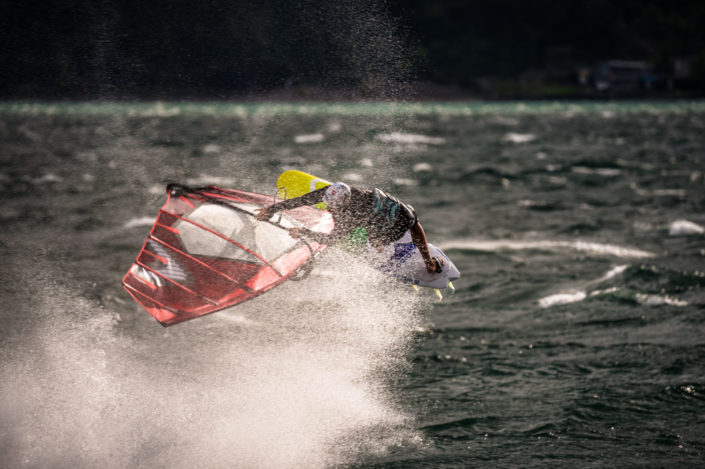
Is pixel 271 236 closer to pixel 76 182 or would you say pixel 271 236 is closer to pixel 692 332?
pixel 692 332

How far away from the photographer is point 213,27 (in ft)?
104

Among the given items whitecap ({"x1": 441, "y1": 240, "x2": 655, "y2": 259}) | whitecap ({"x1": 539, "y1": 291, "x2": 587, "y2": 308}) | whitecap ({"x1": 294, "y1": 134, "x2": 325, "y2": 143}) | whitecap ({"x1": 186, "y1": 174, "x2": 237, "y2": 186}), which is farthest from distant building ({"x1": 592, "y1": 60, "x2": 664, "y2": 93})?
whitecap ({"x1": 539, "y1": 291, "x2": 587, "y2": 308})

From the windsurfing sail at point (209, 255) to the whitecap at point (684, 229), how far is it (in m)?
14.2

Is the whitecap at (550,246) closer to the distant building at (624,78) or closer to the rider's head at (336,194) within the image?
the rider's head at (336,194)

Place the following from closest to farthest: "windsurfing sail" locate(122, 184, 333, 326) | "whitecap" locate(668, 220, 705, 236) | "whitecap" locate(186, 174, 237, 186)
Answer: "windsurfing sail" locate(122, 184, 333, 326), "whitecap" locate(668, 220, 705, 236), "whitecap" locate(186, 174, 237, 186)

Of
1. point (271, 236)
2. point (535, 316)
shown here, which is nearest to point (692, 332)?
point (535, 316)

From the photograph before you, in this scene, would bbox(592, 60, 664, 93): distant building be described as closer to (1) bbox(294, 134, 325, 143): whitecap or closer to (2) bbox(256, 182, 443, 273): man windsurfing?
(1) bbox(294, 134, 325, 143): whitecap

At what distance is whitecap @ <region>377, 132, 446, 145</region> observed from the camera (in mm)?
51938

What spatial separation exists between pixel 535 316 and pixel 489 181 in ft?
59.3

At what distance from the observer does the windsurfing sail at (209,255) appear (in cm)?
921

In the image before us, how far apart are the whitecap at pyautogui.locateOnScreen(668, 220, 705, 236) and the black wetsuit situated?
45.2 ft

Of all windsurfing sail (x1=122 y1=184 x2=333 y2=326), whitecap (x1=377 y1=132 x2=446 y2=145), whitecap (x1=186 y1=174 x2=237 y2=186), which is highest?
windsurfing sail (x1=122 y1=184 x2=333 y2=326)

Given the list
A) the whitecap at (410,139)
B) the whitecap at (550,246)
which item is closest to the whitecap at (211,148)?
the whitecap at (410,139)

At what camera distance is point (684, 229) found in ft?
66.8
